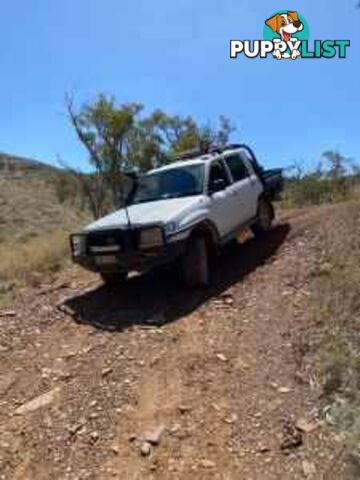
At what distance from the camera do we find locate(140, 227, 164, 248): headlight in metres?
8.84

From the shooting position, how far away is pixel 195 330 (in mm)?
7699

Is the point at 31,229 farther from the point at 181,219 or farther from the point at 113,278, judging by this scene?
the point at 181,219

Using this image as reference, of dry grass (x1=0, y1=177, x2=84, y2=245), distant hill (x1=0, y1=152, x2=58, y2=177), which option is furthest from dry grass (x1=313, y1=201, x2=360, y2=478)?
distant hill (x1=0, y1=152, x2=58, y2=177)

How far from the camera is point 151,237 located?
889 centimetres

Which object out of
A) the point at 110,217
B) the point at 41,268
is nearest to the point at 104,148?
the point at 41,268

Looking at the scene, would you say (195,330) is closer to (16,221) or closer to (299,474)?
(299,474)

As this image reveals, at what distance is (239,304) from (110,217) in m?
2.65

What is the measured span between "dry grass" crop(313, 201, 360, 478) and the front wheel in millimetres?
1505

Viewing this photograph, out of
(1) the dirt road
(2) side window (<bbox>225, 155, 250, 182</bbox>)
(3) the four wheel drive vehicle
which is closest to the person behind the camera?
(1) the dirt road

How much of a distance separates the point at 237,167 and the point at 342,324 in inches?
207

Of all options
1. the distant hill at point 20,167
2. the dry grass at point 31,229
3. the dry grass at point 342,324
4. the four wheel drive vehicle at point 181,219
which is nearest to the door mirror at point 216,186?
the four wheel drive vehicle at point 181,219

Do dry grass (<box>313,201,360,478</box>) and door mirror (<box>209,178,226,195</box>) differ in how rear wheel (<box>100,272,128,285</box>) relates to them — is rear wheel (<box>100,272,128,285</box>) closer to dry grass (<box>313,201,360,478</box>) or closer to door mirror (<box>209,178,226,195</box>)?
door mirror (<box>209,178,226,195</box>)

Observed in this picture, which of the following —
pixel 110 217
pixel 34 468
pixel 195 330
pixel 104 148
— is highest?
pixel 104 148

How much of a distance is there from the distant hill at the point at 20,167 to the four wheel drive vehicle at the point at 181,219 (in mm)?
37954
